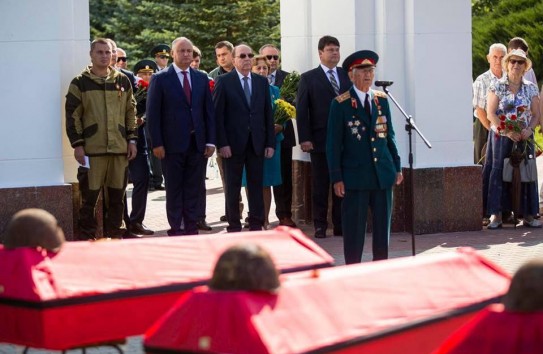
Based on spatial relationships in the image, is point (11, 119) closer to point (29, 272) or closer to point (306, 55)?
point (306, 55)

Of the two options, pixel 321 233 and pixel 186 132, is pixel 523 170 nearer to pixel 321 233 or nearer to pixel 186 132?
pixel 321 233

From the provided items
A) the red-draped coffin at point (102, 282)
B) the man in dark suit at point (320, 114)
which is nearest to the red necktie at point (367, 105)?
the red-draped coffin at point (102, 282)

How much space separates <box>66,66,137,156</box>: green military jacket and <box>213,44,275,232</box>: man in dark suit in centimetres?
120

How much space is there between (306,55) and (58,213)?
164 inches

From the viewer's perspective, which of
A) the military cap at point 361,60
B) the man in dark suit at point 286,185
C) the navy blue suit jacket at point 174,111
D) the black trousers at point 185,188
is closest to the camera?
the military cap at point 361,60

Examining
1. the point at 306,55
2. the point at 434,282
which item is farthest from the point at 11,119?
the point at 434,282

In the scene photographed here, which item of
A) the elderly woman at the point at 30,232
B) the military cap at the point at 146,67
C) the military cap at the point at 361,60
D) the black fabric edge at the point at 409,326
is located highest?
the military cap at the point at 146,67

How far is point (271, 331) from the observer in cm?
507

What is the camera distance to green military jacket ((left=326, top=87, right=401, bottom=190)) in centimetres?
1005

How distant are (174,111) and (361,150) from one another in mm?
3252

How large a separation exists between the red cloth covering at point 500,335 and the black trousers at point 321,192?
30.4 feet

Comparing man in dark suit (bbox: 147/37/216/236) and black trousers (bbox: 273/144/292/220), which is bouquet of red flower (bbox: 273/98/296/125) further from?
man in dark suit (bbox: 147/37/216/236)

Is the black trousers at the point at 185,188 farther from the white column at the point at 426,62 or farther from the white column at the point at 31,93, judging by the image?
the white column at the point at 426,62

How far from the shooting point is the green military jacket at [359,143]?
396 inches
